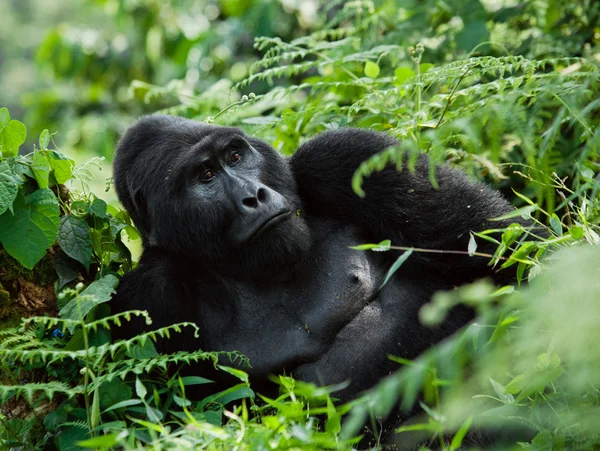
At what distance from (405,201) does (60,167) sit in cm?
140

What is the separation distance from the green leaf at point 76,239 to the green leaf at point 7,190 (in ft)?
0.82

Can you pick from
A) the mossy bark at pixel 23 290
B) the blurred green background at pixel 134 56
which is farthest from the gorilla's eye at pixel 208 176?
the blurred green background at pixel 134 56

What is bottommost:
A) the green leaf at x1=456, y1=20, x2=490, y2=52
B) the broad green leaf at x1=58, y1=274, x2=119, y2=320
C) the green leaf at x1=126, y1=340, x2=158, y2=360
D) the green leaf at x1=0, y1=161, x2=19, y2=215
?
the green leaf at x1=126, y1=340, x2=158, y2=360

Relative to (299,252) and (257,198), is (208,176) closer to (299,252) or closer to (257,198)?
(257,198)

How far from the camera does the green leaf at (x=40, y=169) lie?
9.35 feet

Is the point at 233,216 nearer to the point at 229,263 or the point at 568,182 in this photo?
the point at 229,263

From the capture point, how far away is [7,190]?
270 cm

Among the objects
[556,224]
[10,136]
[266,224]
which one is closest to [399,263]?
[556,224]

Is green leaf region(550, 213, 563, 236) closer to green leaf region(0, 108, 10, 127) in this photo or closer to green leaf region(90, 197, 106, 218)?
green leaf region(90, 197, 106, 218)

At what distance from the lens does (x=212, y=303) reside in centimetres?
305

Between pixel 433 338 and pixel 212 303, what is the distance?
0.91 m

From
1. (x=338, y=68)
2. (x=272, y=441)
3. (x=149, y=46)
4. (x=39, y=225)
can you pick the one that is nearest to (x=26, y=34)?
(x=149, y=46)

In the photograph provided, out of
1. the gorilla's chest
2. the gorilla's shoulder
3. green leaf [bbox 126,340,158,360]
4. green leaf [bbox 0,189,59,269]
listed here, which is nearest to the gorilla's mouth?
the gorilla's chest

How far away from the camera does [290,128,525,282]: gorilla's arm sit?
9.68 feet
